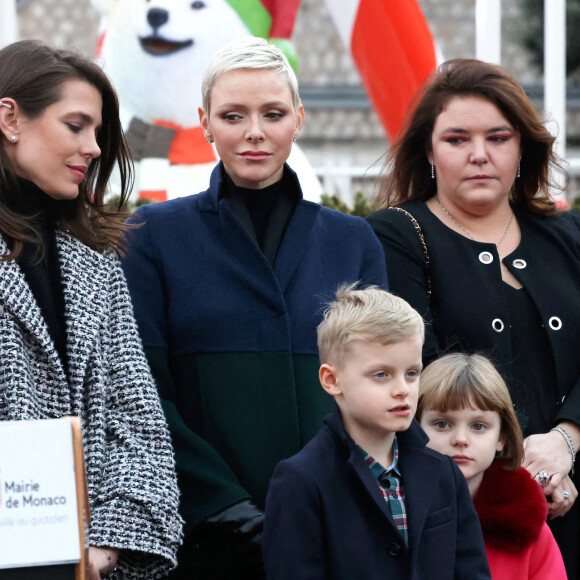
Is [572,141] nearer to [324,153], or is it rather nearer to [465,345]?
[324,153]

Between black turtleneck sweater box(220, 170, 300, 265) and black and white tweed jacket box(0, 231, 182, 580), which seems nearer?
black and white tweed jacket box(0, 231, 182, 580)

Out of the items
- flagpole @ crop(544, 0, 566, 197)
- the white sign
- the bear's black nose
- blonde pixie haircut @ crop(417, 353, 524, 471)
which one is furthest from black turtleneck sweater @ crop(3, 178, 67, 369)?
flagpole @ crop(544, 0, 566, 197)

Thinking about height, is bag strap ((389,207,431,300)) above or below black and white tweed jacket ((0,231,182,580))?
above

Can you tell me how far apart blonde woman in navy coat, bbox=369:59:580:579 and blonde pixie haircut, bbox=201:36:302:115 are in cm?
56

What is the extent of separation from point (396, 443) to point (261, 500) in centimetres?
37

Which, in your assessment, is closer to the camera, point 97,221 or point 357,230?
point 97,221

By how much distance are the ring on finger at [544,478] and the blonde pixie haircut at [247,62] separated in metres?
1.12

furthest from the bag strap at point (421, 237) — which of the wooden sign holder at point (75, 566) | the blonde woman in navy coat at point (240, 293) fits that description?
the wooden sign holder at point (75, 566)

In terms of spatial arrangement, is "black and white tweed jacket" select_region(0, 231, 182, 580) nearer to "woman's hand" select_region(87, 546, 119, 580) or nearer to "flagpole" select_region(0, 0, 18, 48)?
"woman's hand" select_region(87, 546, 119, 580)

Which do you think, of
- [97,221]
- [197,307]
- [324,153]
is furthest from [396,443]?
[324,153]

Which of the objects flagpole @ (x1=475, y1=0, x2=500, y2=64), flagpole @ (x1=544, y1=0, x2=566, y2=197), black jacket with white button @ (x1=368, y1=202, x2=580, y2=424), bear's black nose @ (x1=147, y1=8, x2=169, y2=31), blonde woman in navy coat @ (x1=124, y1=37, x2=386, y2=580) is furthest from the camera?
flagpole @ (x1=544, y1=0, x2=566, y2=197)

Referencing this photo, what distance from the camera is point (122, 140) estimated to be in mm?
2801

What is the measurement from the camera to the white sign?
1.83m

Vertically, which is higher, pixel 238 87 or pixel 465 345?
pixel 238 87
